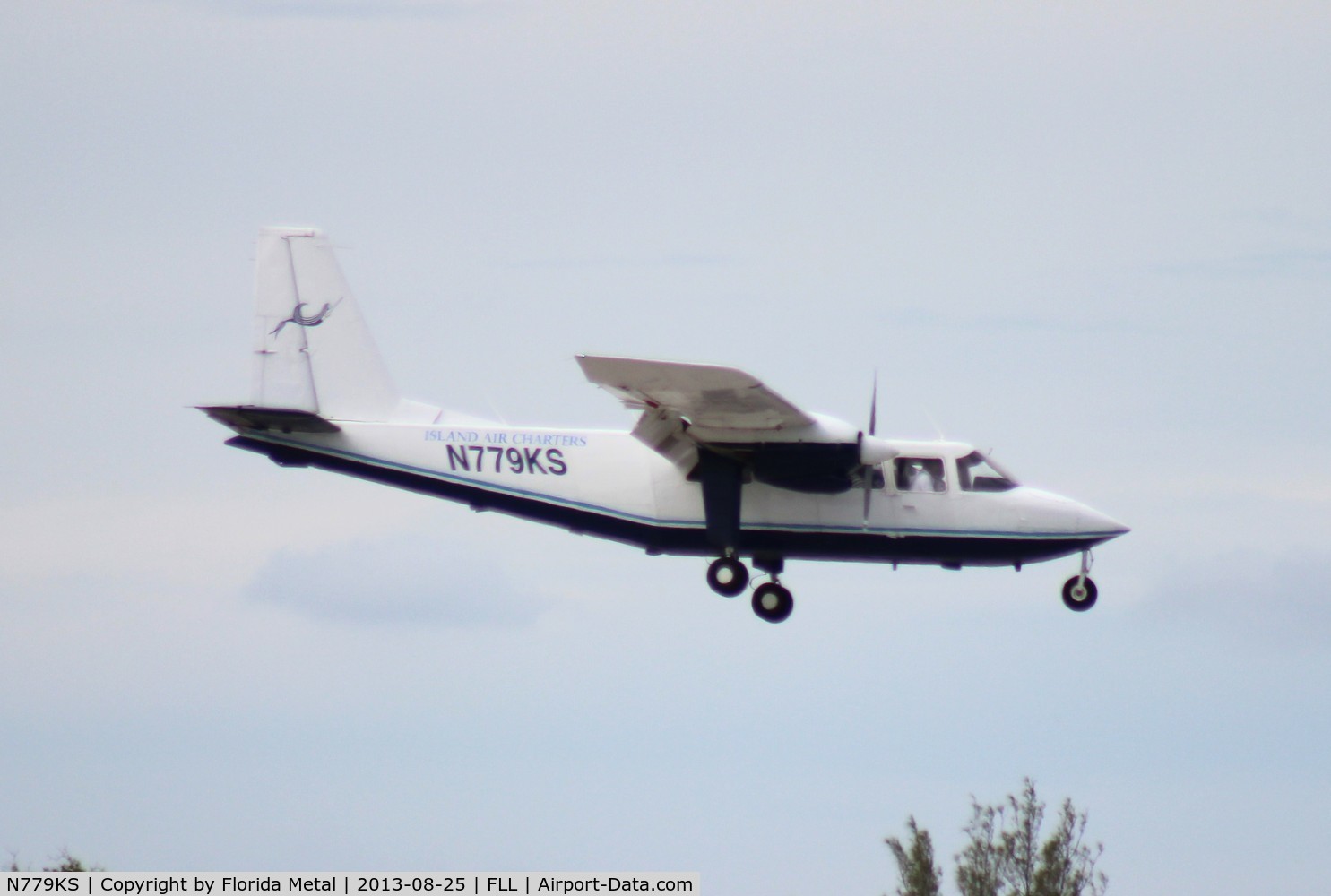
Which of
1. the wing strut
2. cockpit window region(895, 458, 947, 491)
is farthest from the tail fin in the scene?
cockpit window region(895, 458, 947, 491)

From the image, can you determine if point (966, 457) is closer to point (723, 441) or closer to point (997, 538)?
point (997, 538)

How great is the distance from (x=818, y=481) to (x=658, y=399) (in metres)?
3.01

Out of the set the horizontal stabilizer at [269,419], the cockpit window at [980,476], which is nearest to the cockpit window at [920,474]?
the cockpit window at [980,476]

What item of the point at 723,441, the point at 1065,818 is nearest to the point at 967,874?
the point at 1065,818

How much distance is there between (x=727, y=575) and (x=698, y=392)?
3.82 meters

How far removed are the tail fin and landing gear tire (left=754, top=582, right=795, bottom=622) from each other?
6556mm

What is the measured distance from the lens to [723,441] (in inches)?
1302

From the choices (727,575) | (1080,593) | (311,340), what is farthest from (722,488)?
(311,340)

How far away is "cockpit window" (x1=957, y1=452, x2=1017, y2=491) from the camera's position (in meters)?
33.9

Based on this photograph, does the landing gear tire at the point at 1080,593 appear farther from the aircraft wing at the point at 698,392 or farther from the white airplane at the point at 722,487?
the aircraft wing at the point at 698,392

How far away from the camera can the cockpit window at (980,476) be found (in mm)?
33906

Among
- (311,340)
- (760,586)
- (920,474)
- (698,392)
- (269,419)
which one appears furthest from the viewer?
(311,340)

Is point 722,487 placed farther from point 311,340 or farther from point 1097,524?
→ point 311,340

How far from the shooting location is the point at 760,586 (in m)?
34.6
